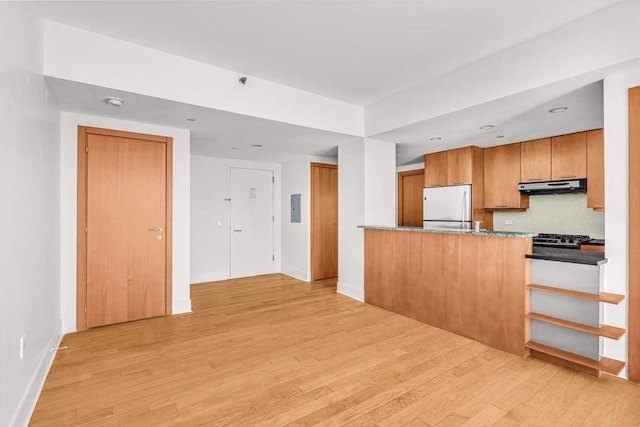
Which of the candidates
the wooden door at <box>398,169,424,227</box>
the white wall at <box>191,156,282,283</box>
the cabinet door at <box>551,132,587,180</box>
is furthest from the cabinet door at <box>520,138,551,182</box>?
the white wall at <box>191,156,282,283</box>

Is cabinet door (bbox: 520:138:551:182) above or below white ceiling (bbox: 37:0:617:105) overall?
below

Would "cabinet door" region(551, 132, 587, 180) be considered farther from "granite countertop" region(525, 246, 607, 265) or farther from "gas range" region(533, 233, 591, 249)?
"granite countertop" region(525, 246, 607, 265)

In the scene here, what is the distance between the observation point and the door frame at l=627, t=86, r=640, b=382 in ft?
7.23

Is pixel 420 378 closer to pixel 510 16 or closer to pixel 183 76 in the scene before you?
pixel 510 16

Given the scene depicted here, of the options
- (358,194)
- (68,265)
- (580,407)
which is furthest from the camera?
(358,194)

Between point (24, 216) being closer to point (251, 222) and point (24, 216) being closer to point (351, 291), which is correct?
point (351, 291)

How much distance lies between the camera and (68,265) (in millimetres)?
3258

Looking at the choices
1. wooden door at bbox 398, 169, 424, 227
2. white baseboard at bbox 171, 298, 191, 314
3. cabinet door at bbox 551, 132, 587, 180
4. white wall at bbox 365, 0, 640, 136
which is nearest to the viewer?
white wall at bbox 365, 0, 640, 136

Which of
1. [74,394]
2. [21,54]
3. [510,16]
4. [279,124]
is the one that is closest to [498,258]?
[510,16]

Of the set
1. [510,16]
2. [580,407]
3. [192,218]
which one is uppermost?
[510,16]

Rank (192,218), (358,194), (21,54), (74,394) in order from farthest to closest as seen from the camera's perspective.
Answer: (192,218) → (358,194) → (74,394) → (21,54)

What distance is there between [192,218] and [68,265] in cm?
222

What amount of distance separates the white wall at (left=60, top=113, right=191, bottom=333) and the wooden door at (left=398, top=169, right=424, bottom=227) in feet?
14.9

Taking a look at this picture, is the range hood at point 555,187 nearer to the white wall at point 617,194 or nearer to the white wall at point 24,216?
the white wall at point 617,194
